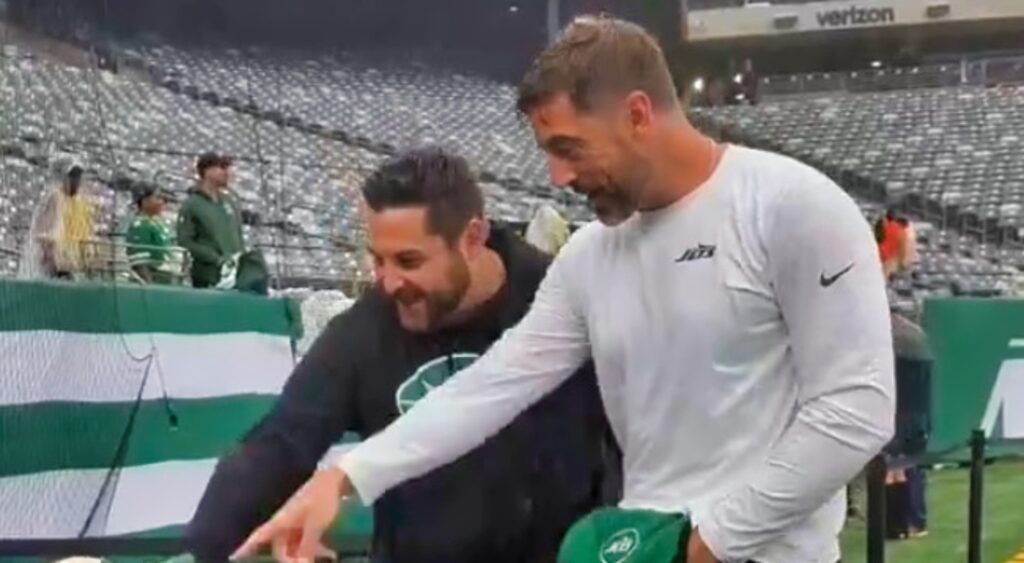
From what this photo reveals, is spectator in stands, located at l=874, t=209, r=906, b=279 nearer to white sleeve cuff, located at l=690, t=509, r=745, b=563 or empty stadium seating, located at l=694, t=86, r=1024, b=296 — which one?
empty stadium seating, located at l=694, t=86, r=1024, b=296

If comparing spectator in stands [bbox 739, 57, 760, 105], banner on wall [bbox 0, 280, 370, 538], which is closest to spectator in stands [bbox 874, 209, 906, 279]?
banner on wall [bbox 0, 280, 370, 538]

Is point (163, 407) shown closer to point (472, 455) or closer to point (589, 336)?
point (472, 455)

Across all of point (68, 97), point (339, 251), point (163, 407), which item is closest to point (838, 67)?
point (339, 251)

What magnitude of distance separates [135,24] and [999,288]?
13.1 metres

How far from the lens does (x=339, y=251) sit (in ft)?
53.8

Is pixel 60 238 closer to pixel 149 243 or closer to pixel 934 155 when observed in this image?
pixel 149 243

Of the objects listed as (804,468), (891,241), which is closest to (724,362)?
(804,468)

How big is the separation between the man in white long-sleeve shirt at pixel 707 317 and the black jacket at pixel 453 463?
1.16 feet

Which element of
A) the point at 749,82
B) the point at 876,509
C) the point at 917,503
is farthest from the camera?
the point at 749,82

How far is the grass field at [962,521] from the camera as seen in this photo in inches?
321

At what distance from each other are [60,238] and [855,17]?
30.8m

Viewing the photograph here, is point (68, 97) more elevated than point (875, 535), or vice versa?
point (68, 97)

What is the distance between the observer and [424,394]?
2.47 metres

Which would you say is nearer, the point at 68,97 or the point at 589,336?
the point at 589,336
